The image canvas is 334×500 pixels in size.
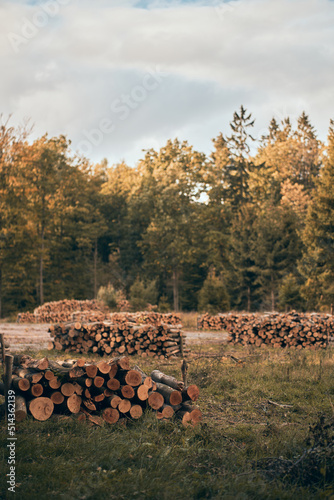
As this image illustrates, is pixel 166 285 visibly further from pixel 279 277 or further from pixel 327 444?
pixel 327 444

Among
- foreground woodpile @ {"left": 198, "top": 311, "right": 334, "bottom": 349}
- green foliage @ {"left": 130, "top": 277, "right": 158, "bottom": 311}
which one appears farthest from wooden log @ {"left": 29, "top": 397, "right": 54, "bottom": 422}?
green foliage @ {"left": 130, "top": 277, "right": 158, "bottom": 311}

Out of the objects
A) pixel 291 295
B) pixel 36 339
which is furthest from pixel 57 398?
pixel 291 295

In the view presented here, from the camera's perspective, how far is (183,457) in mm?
5586

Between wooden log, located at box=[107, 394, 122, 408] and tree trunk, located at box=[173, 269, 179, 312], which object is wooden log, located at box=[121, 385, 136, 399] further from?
tree trunk, located at box=[173, 269, 179, 312]

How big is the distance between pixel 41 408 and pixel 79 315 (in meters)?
15.7

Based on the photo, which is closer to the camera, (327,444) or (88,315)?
(327,444)

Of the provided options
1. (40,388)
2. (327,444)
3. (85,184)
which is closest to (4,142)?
(85,184)

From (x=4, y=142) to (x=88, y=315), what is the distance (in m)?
19.0

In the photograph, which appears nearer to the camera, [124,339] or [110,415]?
[110,415]

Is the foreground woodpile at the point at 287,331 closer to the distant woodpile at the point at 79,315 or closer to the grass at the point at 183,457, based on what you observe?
the distant woodpile at the point at 79,315

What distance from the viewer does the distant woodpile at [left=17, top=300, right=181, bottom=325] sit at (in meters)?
21.1

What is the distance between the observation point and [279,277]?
35.7m

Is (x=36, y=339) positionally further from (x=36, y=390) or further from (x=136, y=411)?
(x=136, y=411)

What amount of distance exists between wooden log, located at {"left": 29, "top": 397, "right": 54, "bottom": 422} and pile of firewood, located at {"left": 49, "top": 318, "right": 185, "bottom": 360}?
23.9 ft
